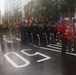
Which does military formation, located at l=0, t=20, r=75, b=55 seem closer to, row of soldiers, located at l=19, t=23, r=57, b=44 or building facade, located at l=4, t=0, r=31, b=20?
row of soldiers, located at l=19, t=23, r=57, b=44

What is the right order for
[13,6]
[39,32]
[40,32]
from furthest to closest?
[13,6] < [39,32] < [40,32]

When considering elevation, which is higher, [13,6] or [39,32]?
[13,6]

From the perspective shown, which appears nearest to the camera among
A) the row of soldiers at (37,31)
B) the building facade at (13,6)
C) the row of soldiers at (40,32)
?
the row of soldiers at (40,32)

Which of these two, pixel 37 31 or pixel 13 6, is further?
pixel 13 6

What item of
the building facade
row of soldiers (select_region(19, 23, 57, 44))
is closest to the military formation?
row of soldiers (select_region(19, 23, 57, 44))

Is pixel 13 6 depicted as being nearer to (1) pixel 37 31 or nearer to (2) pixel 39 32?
(1) pixel 37 31

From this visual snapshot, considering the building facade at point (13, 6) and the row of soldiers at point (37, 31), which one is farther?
the building facade at point (13, 6)

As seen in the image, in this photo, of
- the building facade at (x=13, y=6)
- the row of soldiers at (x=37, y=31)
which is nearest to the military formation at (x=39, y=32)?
the row of soldiers at (x=37, y=31)

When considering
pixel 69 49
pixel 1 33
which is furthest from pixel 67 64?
pixel 1 33

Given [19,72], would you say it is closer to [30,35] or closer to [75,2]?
[30,35]

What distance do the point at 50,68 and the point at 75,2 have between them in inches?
590

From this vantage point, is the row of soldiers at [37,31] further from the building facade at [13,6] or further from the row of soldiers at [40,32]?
the building facade at [13,6]

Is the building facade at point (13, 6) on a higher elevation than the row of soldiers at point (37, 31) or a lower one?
higher

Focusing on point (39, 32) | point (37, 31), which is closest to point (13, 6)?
point (37, 31)
